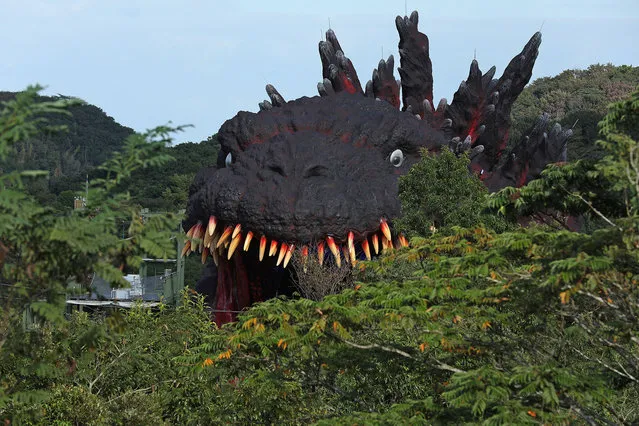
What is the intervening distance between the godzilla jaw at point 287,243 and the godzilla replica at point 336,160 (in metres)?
0.02

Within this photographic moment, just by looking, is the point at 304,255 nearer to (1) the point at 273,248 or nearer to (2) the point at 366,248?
(1) the point at 273,248

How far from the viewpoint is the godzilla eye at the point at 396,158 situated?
15836mm

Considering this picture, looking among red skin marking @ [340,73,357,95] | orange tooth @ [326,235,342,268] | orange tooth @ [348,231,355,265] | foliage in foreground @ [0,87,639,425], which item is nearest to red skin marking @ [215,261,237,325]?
orange tooth @ [326,235,342,268]

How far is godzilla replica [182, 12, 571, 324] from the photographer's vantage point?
47.4ft

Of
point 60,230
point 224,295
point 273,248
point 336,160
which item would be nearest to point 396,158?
point 336,160

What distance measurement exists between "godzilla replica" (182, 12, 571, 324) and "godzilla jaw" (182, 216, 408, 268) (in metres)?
0.02

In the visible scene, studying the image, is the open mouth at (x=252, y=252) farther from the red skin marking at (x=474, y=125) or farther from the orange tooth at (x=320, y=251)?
the red skin marking at (x=474, y=125)

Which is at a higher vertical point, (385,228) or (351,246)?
(385,228)

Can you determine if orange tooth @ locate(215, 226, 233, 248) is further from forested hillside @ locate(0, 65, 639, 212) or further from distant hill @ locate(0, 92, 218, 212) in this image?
forested hillside @ locate(0, 65, 639, 212)

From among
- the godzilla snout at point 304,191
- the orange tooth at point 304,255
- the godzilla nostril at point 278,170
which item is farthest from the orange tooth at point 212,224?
the orange tooth at point 304,255

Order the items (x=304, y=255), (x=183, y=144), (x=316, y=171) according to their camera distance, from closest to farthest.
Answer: (x=304, y=255) → (x=316, y=171) → (x=183, y=144)

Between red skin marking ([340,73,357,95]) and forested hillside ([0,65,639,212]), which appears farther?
forested hillside ([0,65,639,212])

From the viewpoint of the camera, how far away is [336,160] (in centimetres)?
1504

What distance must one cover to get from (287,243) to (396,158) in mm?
2332
